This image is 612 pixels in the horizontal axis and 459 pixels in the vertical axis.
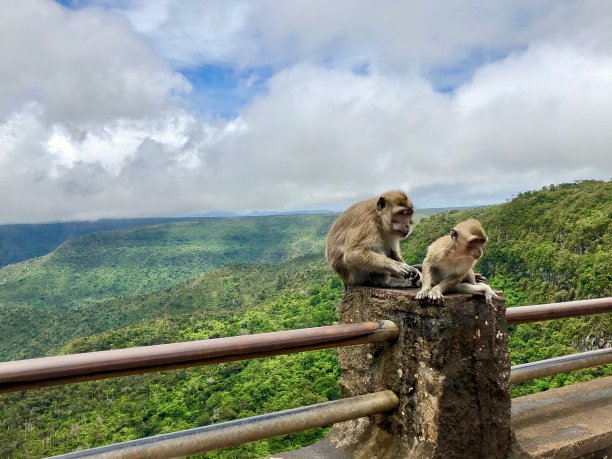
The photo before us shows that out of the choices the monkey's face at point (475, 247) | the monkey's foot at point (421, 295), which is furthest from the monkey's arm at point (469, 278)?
the monkey's foot at point (421, 295)

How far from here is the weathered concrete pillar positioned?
8.72ft

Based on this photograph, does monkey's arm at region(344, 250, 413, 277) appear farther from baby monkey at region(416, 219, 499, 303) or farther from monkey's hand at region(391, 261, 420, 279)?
baby monkey at region(416, 219, 499, 303)

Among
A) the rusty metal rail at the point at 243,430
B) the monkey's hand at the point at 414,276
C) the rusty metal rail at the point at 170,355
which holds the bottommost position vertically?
the rusty metal rail at the point at 243,430

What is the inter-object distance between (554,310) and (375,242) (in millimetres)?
1613

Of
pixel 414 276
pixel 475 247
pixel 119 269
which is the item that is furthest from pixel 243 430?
pixel 119 269

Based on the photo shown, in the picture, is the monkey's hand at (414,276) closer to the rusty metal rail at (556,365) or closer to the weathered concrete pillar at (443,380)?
the rusty metal rail at (556,365)

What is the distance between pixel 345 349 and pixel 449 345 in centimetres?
83

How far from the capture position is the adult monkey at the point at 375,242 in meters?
4.35

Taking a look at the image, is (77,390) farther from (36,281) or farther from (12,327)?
(36,281)

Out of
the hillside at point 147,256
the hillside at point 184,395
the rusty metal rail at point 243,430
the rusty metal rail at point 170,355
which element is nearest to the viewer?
the rusty metal rail at point 170,355

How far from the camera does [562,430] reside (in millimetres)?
3318

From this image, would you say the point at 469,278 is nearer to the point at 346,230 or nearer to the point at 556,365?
the point at 556,365

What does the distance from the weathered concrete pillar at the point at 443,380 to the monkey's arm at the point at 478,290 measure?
0.15 feet

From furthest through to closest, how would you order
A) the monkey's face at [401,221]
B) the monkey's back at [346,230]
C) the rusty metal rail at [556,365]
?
1. the monkey's back at [346,230]
2. the monkey's face at [401,221]
3. the rusty metal rail at [556,365]
